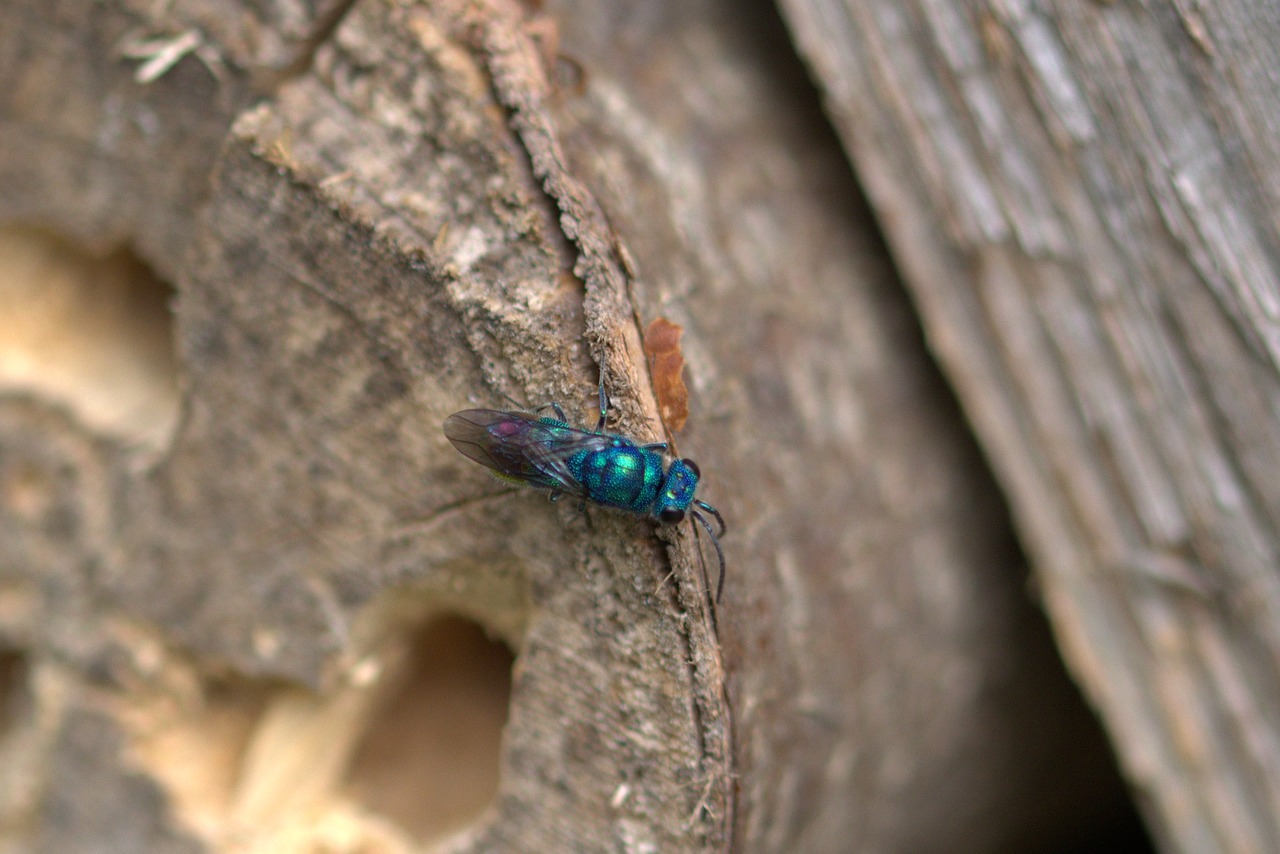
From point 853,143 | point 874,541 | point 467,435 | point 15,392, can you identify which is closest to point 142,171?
point 15,392

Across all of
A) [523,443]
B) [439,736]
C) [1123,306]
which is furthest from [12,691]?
[1123,306]

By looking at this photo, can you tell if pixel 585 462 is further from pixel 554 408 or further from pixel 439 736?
pixel 439 736

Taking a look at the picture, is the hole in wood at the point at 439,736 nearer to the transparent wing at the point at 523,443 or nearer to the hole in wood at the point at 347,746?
the hole in wood at the point at 347,746

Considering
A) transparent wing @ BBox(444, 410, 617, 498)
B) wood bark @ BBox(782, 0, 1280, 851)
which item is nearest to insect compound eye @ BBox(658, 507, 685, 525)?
transparent wing @ BBox(444, 410, 617, 498)

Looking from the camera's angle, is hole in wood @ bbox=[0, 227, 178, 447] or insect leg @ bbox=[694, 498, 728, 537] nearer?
insect leg @ bbox=[694, 498, 728, 537]

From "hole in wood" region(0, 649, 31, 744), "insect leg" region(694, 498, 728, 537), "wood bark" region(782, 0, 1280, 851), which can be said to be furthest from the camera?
"hole in wood" region(0, 649, 31, 744)

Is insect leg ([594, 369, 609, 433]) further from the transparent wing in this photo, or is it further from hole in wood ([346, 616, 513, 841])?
hole in wood ([346, 616, 513, 841])

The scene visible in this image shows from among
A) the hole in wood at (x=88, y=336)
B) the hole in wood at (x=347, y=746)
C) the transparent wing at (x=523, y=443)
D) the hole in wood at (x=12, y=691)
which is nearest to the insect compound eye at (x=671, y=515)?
the transparent wing at (x=523, y=443)
